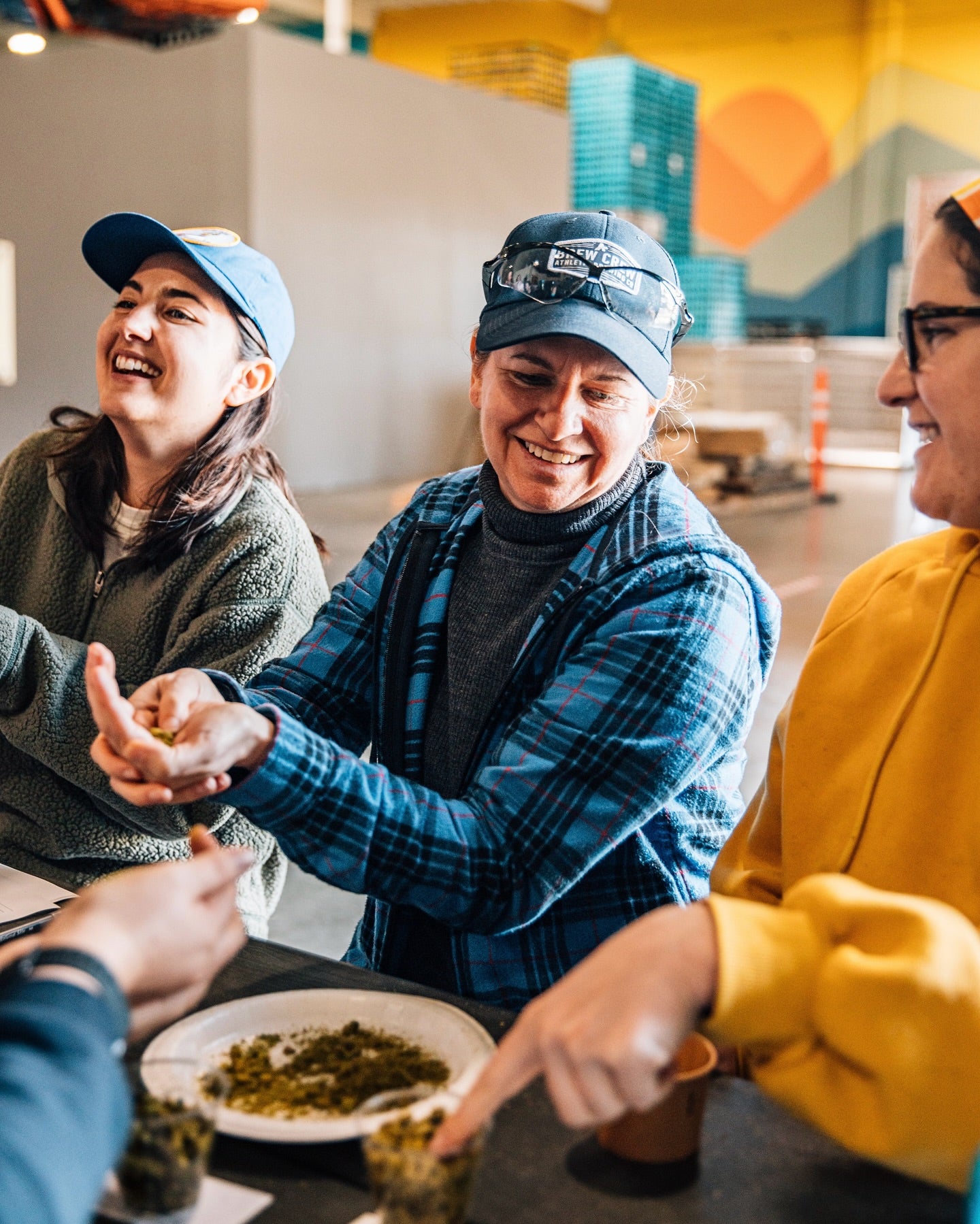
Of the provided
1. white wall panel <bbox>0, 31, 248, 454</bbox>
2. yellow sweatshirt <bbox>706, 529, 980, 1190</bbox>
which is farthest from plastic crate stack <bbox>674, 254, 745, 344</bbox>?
yellow sweatshirt <bbox>706, 529, 980, 1190</bbox>

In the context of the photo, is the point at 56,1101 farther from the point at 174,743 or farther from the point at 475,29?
the point at 475,29

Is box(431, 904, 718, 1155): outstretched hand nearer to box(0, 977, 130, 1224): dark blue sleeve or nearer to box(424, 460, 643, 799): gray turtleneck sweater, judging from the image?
box(0, 977, 130, 1224): dark blue sleeve

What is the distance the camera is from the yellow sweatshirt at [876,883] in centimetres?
89

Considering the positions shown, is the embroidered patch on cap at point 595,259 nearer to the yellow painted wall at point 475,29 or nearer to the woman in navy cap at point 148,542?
the woman in navy cap at point 148,542

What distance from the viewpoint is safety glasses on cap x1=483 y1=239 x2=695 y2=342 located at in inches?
60.1

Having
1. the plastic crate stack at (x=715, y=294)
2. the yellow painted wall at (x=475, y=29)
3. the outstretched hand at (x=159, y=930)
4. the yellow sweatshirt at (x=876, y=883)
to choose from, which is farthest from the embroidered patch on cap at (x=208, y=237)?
the yellow painted wall at (x=475, y=29)

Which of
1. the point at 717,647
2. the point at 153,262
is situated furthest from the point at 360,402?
the point at 717,647

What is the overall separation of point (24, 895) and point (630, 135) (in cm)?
1263

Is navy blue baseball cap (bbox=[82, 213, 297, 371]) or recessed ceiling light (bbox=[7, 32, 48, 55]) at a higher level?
recessed ceiling light (bbox=[7, 32, 48, 55])

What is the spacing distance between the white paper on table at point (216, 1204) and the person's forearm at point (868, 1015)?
345 mm

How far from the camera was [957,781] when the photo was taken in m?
1.20

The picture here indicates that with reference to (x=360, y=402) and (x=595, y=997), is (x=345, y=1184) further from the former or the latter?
(x=360, y=402)

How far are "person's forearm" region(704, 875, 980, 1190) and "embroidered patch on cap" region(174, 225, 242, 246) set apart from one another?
154cm

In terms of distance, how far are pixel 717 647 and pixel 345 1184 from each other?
722 millimetres
